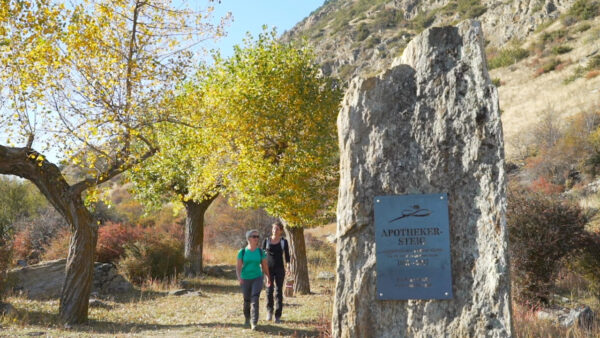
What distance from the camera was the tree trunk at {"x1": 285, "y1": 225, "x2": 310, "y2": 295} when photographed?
1419 cm

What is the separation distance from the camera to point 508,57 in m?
48.2

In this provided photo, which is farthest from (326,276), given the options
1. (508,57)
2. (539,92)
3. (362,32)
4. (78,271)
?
(362,32)

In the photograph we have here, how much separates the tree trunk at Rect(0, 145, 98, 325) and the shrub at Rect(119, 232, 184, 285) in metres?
6.33

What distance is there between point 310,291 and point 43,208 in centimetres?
1835

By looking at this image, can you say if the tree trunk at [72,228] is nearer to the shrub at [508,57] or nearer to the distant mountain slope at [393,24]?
the distant mountain slope at [393,24]

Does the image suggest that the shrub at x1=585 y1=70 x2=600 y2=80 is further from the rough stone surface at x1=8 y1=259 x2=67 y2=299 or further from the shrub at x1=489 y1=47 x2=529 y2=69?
the rough stone surface at x1=8 y1=259 x2=67 y2=299

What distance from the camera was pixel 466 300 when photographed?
14.1 ft

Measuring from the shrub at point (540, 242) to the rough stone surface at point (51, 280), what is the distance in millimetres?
11033

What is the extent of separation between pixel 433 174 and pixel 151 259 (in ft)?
45.3

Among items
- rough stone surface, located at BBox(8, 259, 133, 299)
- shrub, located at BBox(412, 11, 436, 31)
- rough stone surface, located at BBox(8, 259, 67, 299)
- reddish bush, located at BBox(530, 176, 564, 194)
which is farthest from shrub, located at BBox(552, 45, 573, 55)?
rough stone surface, located at BBox(8, 259, 67, 299)

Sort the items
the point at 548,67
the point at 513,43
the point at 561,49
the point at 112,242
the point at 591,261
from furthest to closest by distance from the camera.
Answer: the point at 513,43, the point at 561,49, the point at 548,67, the point at 112,242, the point at 591,261

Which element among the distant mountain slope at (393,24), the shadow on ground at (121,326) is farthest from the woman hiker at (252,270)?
the distant mountain slope at (393,24)

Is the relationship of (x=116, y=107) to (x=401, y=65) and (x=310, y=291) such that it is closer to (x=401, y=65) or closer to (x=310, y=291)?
(x=401, y=65)

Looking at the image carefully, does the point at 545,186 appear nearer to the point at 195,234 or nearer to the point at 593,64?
the point at 195,234
